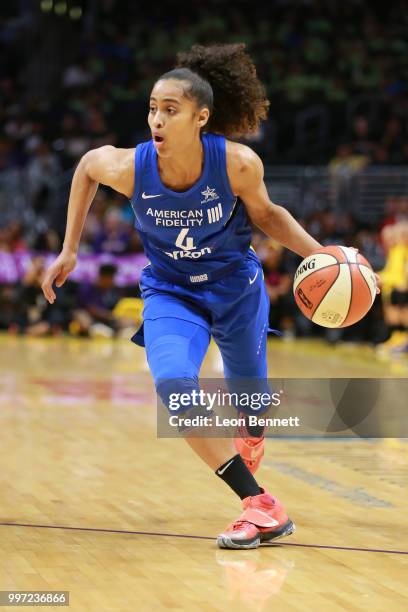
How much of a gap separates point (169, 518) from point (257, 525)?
0.62m

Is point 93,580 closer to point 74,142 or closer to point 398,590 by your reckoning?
point 398,590

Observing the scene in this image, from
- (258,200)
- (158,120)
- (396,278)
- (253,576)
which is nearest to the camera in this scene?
(253,576)

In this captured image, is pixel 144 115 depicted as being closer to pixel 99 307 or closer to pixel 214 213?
pixel 99 307

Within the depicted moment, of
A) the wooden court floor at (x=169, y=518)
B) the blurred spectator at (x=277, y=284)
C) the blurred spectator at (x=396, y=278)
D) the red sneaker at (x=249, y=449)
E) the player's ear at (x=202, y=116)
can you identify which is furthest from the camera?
the blurred spectator at (x=277, y=284)

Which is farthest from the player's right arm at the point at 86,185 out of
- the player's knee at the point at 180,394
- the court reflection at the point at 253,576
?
the court reflection at the point at 253,576

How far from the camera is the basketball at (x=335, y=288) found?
197 inches

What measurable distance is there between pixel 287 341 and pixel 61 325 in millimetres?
3180

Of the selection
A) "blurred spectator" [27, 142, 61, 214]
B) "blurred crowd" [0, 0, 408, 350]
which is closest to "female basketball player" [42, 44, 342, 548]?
"blurred crowd" [0, 0, 408, 350]

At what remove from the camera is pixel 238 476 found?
4.85m

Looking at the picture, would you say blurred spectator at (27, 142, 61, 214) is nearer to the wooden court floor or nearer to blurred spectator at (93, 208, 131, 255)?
blurred spectator at (93, 208, 131, 255)

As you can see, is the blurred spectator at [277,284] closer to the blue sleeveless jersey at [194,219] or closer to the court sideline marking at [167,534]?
the blue sleeveless jersey at [194,219]

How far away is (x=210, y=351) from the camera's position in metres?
13.9

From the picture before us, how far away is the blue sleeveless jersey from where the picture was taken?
192 inches

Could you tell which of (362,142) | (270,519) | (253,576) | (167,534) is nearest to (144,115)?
(362,142)
